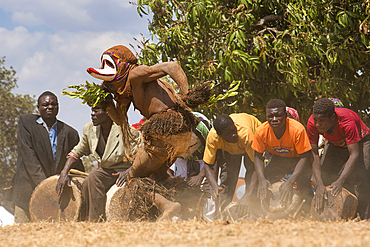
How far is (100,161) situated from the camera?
15.4 ft

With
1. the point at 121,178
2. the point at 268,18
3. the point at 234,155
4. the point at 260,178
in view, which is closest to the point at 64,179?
the point at 121,178

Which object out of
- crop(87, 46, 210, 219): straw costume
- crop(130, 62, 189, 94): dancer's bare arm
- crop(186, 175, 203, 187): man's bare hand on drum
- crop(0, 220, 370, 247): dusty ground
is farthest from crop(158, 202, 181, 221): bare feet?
crop(130, 62, 189, 94): dancer's bare arm

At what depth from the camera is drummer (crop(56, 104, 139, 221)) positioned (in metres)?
4.54

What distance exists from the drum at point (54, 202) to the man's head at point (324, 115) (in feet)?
10.5

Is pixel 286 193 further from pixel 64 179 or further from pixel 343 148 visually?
pixel 64 179

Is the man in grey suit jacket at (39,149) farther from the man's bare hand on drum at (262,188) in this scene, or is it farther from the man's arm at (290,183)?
the man's arm at (290,183)

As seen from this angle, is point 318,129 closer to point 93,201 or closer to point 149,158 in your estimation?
point 149,158

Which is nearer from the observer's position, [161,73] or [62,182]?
[161,73]

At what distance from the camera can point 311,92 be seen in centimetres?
666

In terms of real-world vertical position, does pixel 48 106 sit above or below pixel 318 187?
above

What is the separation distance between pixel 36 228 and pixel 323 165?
3.52 meters

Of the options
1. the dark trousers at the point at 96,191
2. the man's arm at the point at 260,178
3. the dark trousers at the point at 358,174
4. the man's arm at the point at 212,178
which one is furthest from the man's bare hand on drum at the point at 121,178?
the dark trousers at the point at 358,174

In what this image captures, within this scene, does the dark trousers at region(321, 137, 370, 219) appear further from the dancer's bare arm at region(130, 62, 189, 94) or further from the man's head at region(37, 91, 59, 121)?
the man's head at region(37, 91, 59, 121)

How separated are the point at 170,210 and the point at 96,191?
54.4 inches
